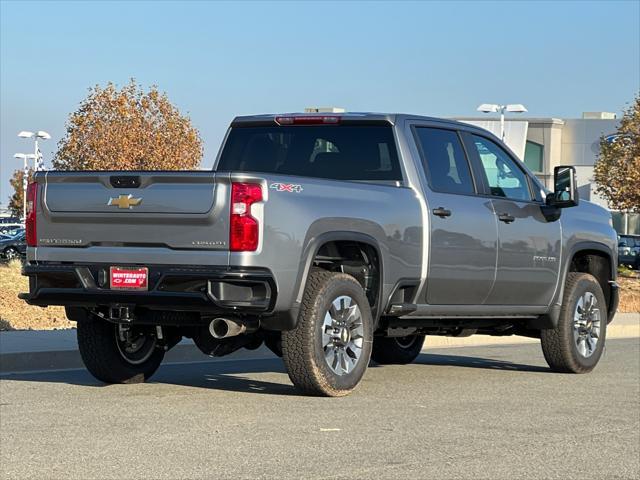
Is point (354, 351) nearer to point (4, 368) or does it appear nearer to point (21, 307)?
point (4, 368)

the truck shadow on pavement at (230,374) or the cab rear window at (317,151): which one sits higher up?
the cab rear window at (317,151)

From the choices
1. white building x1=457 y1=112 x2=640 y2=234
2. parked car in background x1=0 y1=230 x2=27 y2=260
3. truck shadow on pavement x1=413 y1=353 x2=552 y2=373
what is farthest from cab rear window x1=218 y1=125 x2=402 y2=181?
white building x1=457 y1=112 x2=640 y2=234

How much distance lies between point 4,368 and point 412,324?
3.80 meters

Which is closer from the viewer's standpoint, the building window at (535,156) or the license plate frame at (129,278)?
the license plate frame at (129,278)

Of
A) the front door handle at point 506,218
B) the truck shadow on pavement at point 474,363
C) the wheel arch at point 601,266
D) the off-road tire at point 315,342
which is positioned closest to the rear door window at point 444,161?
the front door handle at point 506,218

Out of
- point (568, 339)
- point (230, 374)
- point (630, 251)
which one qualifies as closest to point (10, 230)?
point (630, 251)

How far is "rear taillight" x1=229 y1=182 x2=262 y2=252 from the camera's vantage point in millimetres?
8805

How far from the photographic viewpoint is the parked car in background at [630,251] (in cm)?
5456

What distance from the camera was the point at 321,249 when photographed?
32.0ft

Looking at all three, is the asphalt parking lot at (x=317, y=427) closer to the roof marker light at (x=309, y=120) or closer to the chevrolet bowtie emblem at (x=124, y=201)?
the chevrolet bowtie emblem at (x=124, y=201)

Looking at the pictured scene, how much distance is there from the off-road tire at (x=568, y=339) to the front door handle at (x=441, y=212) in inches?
80.9

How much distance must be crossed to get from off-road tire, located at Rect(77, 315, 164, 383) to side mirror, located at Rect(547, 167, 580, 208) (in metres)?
4.06

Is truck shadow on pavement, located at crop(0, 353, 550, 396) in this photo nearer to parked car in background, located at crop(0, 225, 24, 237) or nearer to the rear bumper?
the rear bumper

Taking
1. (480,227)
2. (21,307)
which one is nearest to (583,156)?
(21,307)
